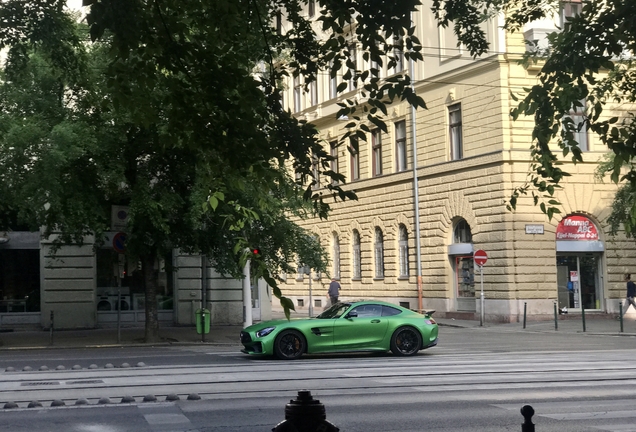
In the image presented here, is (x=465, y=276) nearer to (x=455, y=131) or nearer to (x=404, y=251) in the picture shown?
(x=404, y=251)

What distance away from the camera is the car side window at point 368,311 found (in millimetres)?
20938

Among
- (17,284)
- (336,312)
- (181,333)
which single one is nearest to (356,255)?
(181,333)

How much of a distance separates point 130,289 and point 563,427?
78.1ft

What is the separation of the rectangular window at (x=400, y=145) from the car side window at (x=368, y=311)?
2247 cm

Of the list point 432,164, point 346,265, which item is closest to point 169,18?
point 432,164

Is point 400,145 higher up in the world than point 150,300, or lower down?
higher up

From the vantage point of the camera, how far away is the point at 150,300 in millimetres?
26391

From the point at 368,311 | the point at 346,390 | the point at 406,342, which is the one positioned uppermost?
the point at 368,311

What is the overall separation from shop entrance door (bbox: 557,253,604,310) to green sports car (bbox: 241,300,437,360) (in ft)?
52.1

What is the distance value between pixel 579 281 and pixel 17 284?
20432 millimetres

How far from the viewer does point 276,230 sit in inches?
1057

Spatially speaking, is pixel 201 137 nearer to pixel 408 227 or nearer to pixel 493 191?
pixel 493 191

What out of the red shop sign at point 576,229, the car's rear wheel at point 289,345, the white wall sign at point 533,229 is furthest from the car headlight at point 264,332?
the red shop sign at point 576,229

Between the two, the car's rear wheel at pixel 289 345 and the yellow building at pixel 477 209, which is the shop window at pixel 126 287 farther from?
the car's rear wheel at pixel 289 345
